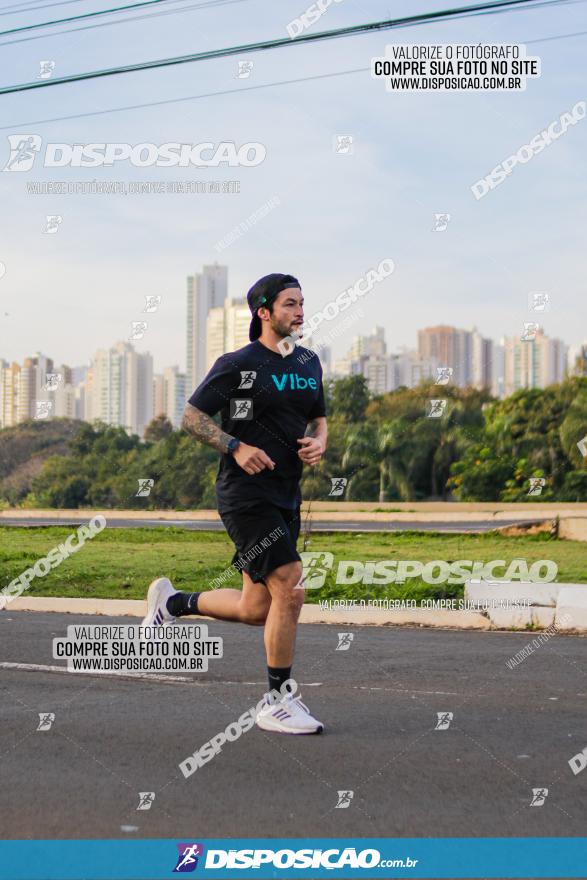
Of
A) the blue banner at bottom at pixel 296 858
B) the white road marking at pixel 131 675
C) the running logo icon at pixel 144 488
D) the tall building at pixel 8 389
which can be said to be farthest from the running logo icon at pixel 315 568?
the tall building at pixel 8 389

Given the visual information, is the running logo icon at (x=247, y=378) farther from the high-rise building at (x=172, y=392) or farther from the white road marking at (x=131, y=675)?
the high-rise building at (x=172, y=392)

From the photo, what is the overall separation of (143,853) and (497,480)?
85.6 ft

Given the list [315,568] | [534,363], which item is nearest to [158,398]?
[534,363]

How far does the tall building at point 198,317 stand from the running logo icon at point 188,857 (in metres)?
18.4

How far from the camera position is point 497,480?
29000mm

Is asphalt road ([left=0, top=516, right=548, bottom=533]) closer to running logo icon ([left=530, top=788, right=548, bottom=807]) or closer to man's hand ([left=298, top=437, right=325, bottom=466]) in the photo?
man's hand ([left=298, top=437, right=325, bottom=466])

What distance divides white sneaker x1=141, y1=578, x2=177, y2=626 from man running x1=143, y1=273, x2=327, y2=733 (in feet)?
2.12

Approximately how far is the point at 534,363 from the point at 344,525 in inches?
369

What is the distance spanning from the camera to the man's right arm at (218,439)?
510cm

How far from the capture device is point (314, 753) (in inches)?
187

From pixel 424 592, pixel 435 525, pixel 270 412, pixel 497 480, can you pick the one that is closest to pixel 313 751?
pixel 270 412

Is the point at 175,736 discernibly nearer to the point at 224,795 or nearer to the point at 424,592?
the point at 224,795

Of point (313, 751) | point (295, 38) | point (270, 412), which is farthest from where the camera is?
point (295, 38)

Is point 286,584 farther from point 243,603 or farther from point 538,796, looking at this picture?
point 538,796
